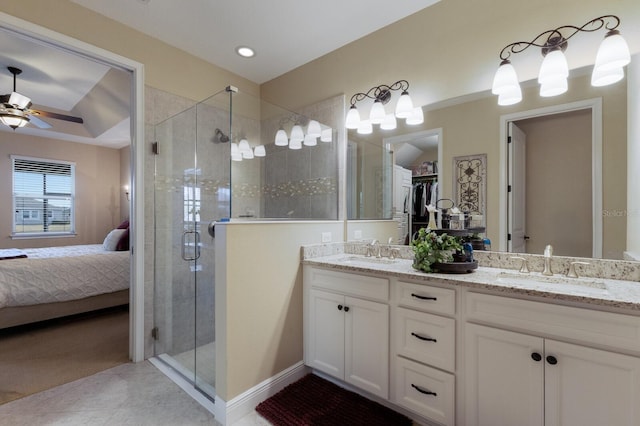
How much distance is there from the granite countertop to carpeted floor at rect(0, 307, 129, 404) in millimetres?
2141

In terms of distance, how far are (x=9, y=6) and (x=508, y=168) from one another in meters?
3.25

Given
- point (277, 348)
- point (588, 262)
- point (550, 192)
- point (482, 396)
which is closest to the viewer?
point (482, 396)

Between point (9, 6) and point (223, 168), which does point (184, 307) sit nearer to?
point (223, 168)

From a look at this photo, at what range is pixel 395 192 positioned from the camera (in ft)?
7.59

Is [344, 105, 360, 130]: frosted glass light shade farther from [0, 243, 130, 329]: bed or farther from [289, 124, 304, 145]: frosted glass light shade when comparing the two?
[0, 243, 130, 329]: bed

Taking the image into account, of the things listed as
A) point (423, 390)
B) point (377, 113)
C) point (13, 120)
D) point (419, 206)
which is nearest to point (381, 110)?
point (377, 113)

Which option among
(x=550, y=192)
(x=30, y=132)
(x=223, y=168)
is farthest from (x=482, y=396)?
(x=30, y=132)

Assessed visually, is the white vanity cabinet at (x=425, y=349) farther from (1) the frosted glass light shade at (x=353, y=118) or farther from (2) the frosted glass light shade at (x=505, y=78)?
(1) the frosted glass light shade at (x=353, y=118)

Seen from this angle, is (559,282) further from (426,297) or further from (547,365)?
(426,297)

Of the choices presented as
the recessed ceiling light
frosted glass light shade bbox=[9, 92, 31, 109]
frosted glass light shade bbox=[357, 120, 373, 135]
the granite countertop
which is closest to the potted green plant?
the granite countertop

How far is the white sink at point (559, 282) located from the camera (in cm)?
130

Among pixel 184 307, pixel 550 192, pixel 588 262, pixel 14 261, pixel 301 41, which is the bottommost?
pixel 184 307

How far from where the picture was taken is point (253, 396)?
72.2 inches

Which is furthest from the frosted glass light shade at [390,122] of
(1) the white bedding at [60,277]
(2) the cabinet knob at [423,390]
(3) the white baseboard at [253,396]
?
(1) the white bedding at [60,277]
